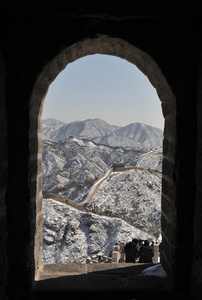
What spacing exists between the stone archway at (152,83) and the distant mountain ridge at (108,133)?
110 meters

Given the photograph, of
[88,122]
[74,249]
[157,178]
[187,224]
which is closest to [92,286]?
[187,224]

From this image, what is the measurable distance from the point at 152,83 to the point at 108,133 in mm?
120632

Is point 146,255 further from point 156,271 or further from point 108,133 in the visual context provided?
point 108,133

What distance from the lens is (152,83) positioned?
2.87 m

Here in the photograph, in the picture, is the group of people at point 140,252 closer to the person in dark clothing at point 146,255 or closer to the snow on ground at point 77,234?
the person in dark clothing at point 146,255

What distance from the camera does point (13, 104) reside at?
7.61 feet

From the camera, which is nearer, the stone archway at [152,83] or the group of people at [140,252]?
the stone archway at [152,83]

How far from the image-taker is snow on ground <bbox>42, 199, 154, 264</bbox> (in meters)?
15.3

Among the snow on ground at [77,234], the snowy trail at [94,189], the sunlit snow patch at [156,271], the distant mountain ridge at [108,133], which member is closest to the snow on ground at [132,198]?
the snowy trail at [94,189]

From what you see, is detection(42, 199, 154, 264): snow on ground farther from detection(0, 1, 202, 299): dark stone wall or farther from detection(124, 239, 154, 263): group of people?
detection(0, 1, 202, 299): dark stone wall

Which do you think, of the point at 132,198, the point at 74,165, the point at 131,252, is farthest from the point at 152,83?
the point at 74,165

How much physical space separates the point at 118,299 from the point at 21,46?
2584mm

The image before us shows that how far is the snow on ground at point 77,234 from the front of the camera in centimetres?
1528

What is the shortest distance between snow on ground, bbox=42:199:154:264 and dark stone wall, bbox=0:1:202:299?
43.4 ft
